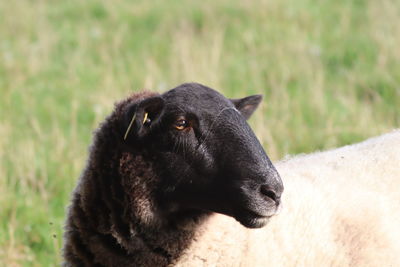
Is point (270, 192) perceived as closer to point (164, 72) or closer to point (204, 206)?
point (204, 206)

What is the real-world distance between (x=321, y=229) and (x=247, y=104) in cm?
77

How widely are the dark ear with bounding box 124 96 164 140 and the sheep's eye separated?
0.09 meters

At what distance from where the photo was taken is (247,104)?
12.7 ft

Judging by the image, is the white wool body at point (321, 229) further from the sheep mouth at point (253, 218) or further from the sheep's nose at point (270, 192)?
the sheep's nose at point (270, 192)

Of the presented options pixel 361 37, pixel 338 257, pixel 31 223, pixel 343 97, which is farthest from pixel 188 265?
pixel 361 37

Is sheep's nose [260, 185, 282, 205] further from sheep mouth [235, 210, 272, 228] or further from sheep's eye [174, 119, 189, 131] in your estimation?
sheep's eye [174, 119, 189, 131]

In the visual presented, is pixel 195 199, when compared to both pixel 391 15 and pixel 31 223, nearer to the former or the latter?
pixel 31 223

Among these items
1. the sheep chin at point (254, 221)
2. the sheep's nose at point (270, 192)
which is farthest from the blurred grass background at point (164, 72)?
the sheep's nose at point (270, 192)

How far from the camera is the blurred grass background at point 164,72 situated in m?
5.60

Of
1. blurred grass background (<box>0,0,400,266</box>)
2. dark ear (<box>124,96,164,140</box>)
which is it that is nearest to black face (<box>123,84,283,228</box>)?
dark ear (<box>124,96,164,140</box>)

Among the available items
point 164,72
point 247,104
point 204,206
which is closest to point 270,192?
point 204,206

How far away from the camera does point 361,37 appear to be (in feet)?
27.7

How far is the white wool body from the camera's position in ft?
11.5

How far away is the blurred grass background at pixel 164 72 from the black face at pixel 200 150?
1.63 metres
